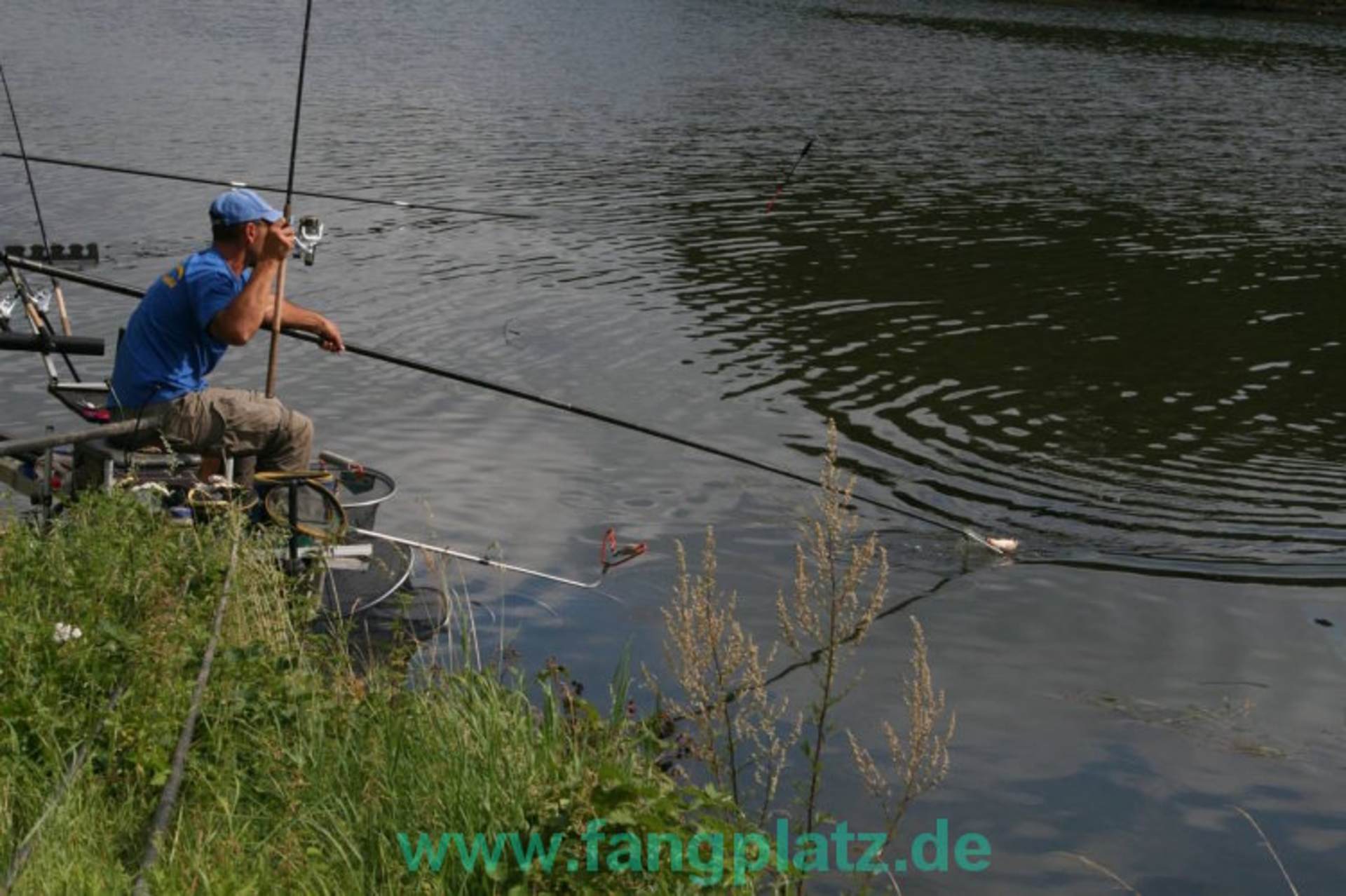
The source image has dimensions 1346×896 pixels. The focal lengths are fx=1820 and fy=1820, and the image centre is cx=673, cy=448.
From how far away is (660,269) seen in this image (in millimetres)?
17125

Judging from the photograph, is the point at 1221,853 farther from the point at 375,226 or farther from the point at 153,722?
the point at 375,226

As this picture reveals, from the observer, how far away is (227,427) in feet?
26.0

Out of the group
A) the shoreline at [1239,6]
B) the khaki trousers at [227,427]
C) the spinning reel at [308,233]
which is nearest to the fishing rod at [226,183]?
the spinning reel at [308,233]

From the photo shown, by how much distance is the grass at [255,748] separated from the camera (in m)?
4.60

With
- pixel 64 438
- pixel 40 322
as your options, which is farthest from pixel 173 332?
pixel 40 322

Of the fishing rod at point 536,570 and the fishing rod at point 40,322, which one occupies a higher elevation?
→ the fishing rod at point 40,322

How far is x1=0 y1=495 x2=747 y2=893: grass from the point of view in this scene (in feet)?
15.1

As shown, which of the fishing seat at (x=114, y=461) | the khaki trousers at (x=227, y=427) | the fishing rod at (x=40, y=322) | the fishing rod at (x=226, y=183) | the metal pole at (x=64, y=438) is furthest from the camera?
the fishing rod at (x=226, y=183)

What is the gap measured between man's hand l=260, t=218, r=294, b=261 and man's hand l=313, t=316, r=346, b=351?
1.91 feet

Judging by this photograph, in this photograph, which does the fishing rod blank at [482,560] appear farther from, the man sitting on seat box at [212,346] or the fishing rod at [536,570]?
the man sitting on seat box at [212,346]

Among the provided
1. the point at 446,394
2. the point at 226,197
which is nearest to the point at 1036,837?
the point at 226,197

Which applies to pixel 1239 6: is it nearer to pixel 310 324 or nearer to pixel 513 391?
pixel 513 391

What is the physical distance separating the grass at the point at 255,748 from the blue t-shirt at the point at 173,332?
95cm

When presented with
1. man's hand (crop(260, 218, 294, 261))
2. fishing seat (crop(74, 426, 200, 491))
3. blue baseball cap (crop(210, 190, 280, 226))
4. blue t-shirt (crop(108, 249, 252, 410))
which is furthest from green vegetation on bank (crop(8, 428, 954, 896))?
blue baseball cap (crop(210, 190, 280, 226))
